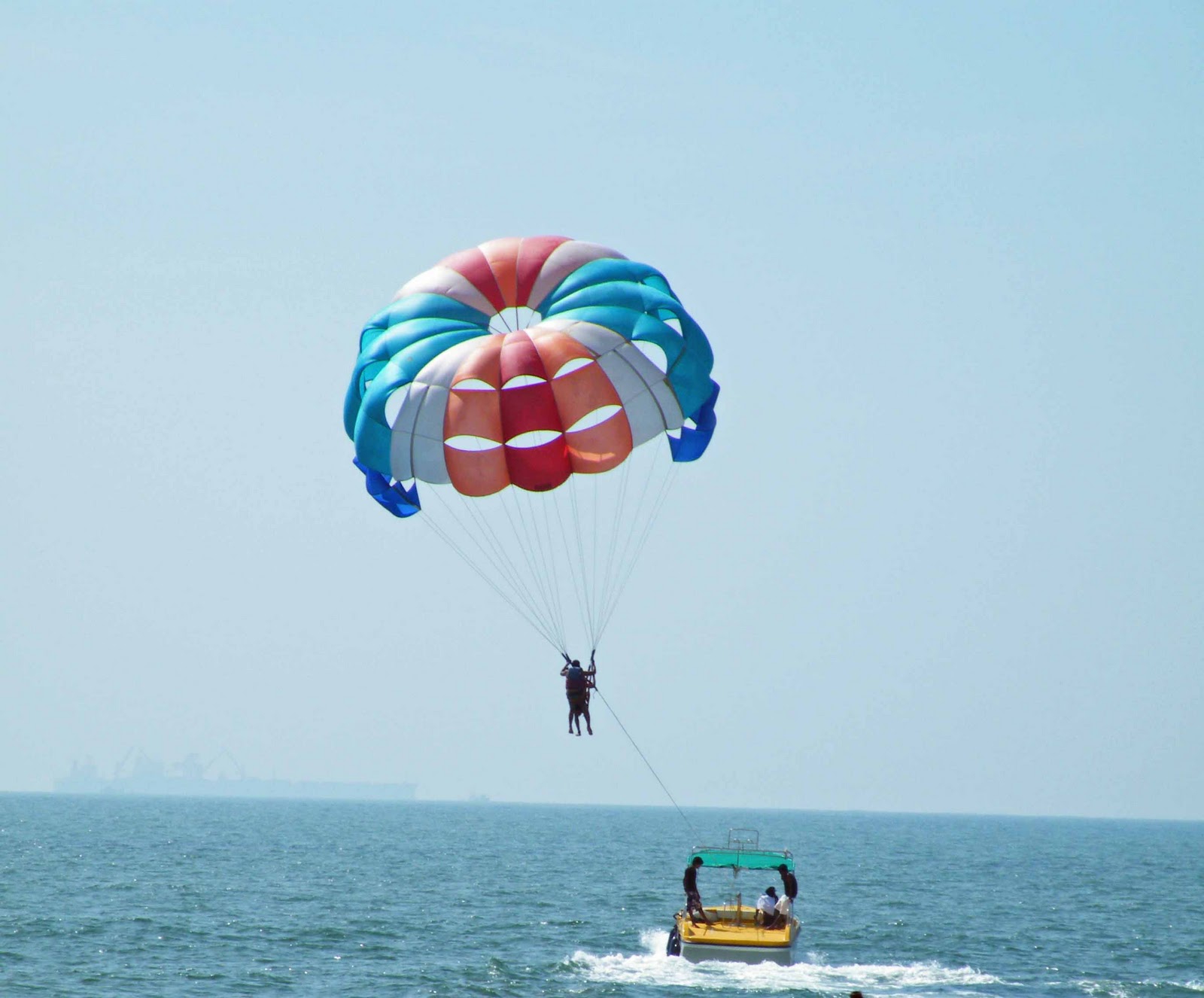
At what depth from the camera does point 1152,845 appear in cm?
11588

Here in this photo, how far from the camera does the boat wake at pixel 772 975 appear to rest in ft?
82.9

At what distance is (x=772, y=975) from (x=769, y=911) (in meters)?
1.07

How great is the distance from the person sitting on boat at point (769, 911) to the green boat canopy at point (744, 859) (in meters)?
0.51

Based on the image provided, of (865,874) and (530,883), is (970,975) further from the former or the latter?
(865,874)

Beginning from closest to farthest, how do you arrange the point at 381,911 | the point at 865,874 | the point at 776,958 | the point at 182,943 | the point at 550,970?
the point at 776,958 → the point at 550,970 → the point at 182,943 → the point at 381,911 → the point at 865,874

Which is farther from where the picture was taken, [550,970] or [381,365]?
[550,970]

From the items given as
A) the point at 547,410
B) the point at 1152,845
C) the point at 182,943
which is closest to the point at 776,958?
the point at 547,410

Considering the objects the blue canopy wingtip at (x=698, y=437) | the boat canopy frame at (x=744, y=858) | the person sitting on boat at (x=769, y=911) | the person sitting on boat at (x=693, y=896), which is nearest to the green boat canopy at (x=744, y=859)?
the boat canopy frame at (x=744, y=858)

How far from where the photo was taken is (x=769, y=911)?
2598 centimetres

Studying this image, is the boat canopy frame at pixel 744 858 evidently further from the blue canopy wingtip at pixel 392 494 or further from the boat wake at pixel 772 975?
the blue canopy wingtip at pixel 392 494

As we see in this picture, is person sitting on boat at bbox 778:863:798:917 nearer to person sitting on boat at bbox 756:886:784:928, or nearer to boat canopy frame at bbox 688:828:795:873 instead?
person sitting on boat at bbox 756:886:784:928

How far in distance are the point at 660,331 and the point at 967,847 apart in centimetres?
8223

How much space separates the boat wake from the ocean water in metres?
0.07

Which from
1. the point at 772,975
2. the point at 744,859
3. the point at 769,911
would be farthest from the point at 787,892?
the point at 772,975
